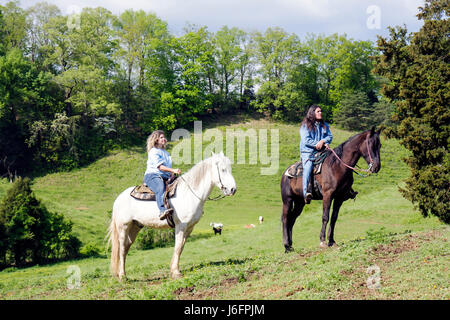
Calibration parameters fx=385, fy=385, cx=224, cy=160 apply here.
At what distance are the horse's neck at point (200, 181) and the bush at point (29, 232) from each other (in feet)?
44.5

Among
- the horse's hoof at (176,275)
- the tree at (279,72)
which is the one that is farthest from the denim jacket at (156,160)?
the tree at (279,72)

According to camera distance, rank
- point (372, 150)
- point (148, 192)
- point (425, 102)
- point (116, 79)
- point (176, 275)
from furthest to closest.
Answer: point (116, 79) → point (425, 102) → point (372, 150) → point (148, 192) → point (176, 275)

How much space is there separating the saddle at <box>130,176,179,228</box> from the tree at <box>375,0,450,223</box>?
1509 cm

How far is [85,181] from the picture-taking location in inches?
1711

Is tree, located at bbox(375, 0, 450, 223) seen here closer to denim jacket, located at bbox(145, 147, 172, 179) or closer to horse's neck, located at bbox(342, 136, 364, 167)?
horse's neck, located at bbox(342, 136, 364, 167)

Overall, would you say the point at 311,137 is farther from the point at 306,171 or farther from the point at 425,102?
the point at 425,102

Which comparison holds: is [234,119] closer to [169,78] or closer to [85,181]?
[169,78]

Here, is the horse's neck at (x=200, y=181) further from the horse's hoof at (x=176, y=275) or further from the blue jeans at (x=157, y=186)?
the horse's hoof at (x=176, y=275)

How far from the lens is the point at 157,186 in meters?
9.02

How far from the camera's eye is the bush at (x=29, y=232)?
18781 millimetres

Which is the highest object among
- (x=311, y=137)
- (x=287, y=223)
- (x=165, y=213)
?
(x=311, y=137)

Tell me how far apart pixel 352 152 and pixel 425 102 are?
1271cm

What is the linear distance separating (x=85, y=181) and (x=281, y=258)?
38045mm

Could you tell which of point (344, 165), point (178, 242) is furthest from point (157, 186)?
point (344, 165)
